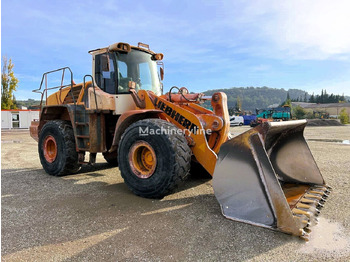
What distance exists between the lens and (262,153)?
3258mm

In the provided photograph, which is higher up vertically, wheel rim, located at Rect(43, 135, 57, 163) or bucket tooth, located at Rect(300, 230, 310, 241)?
wheel rim, located at Rect(43, 135, 57, 163)

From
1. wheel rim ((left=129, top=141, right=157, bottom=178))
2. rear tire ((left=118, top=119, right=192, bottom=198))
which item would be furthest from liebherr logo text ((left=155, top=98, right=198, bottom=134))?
wheel rim ((left=129, top=141, right=157, bottom=178))

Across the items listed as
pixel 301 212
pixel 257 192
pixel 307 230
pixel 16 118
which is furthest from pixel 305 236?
pixel 16 118

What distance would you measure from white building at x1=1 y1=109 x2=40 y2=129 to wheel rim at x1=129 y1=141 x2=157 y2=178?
2866 centimetres

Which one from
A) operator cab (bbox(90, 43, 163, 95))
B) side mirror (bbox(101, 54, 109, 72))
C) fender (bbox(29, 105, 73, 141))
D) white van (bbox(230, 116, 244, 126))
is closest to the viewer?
side mirror (bbox(101, 54, 109, 72))

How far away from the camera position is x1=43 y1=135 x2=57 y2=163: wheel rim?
20.7 ft

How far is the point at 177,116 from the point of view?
4.50 metres

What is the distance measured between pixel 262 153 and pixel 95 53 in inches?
168

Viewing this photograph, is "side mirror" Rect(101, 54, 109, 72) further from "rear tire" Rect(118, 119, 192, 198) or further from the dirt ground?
the dirt ground

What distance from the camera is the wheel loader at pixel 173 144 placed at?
3.24m

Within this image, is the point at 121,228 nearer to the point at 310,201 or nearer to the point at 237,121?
the point at 310,201

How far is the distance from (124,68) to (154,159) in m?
2.33

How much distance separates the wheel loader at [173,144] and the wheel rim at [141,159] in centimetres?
2

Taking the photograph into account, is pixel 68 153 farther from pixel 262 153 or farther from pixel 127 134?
pixel 262 153
